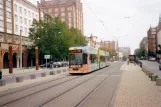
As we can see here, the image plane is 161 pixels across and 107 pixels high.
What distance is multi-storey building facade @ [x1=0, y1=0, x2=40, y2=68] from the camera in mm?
51231

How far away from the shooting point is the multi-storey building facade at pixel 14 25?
168 feet

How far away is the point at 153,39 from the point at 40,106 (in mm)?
160350

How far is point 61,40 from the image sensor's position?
60250 millimetres

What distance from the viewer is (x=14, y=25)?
2247 inches

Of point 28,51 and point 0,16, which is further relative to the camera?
point 28,51

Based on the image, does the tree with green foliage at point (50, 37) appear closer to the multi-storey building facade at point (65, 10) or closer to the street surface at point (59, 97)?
Result: the street surface at point (59, 97)

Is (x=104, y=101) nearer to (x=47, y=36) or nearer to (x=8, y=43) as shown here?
(x=8, y=43)

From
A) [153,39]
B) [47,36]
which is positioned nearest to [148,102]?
[47,36]

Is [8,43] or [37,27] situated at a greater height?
[37,27]

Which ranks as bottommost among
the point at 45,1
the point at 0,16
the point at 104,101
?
the point at 104,101

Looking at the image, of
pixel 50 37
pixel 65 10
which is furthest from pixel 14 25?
pixel 65 10

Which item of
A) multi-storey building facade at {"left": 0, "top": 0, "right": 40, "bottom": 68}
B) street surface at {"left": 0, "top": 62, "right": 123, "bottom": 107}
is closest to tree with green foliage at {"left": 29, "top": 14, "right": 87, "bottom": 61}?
multi-storey building facade at {"left": 0, "top": 0, "right": 40, "bottom": 68}

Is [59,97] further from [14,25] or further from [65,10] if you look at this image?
[65,10]

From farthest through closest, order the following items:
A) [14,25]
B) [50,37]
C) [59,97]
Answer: [50,37]
[14,25]
[59,97]
